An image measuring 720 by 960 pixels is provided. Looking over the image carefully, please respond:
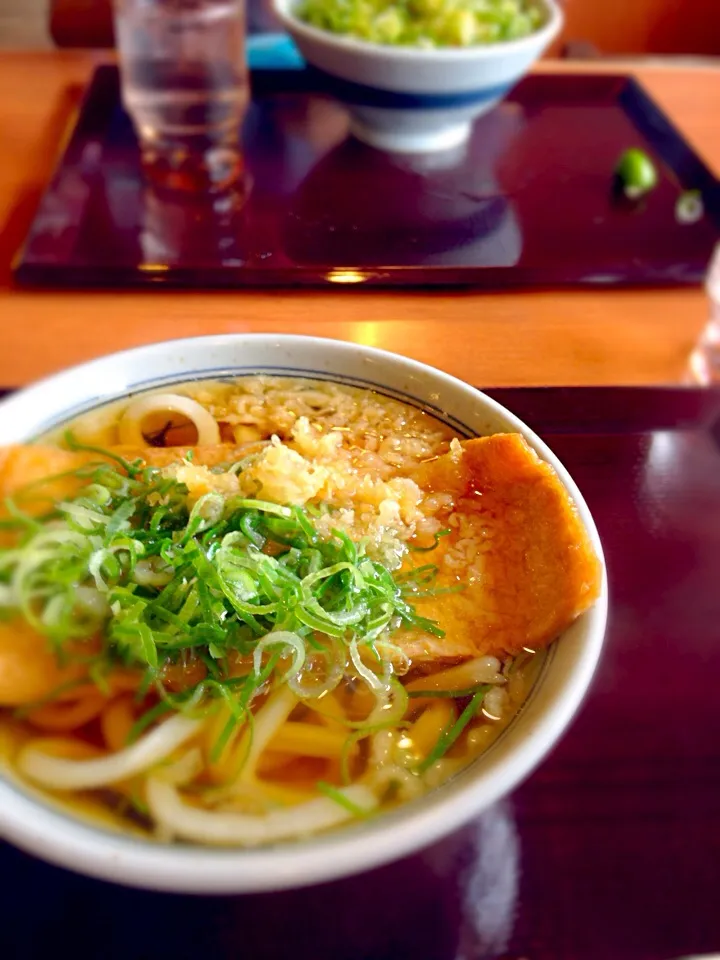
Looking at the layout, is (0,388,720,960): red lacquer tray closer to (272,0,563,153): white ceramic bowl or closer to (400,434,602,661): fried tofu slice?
(400,434,602,661): fried tofu slice

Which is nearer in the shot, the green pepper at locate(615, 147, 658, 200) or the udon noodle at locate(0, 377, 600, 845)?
the udon noodle at locate(0, 377, 600, 845)

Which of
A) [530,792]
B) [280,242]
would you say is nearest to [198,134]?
[280,242]

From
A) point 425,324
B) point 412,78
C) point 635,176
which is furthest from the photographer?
point 635,176

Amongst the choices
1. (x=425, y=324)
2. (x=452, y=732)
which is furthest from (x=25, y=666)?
(x=425, y=324)

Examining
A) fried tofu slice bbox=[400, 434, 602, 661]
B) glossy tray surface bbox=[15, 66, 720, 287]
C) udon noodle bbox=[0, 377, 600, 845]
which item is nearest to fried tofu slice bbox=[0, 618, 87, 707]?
udon noodle bbox=[0, 377, 600, 845]

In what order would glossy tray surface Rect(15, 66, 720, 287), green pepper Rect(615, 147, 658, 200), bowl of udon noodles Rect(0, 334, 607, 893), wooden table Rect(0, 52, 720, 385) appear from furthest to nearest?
green pepper Rect(615, 147, 658, 200)
glossy tray surface Rect(15, 66, 720, 287)
wooden table Rect(0, 52, 720, 385)
bowl of udon noodles Rect(0, 334, 607, 893)

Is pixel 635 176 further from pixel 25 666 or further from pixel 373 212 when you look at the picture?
pixel 25 666
